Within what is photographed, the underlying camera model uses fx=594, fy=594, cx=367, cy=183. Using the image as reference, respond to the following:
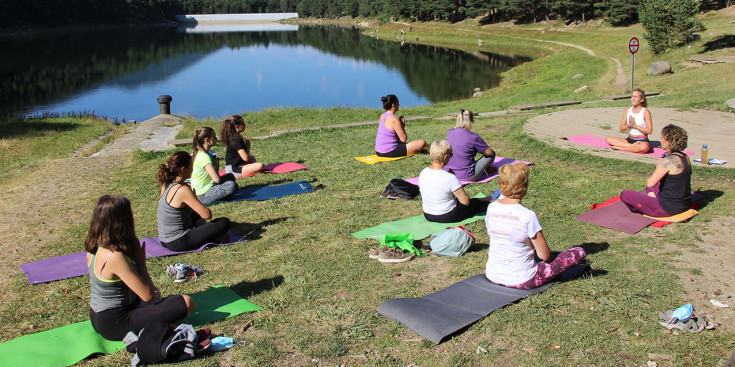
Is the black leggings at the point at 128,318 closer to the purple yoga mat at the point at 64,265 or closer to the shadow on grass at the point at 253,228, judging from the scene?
the purple yoga mat at the point at 64,265

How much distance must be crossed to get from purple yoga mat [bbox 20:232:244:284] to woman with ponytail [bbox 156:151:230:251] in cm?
13

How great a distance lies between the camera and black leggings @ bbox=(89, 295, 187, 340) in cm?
504

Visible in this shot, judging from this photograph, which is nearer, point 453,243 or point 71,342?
point 71,342

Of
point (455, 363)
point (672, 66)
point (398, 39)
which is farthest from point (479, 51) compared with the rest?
point (455, 363)

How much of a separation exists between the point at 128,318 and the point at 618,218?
6.07 metres

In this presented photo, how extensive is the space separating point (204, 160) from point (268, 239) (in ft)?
8.21

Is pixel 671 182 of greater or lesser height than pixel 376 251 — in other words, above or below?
above

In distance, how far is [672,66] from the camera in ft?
89.0

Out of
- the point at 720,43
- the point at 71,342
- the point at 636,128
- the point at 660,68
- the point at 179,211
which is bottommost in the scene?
the point at 71,342

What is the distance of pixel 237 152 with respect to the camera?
11664mm

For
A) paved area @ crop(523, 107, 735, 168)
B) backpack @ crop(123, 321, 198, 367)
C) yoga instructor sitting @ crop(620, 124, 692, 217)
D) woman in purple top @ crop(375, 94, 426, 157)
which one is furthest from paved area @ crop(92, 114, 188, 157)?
yoga instructor sitting @ crop(620, 124, 692, 217)

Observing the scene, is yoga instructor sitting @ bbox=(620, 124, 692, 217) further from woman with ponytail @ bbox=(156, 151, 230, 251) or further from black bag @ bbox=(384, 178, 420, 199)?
woman with ponytail @ bbox=(156, 151, 230, 251)

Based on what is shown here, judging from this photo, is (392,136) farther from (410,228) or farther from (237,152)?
(410,228)

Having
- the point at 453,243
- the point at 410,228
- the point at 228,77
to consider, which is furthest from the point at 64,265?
the point at 228,77
